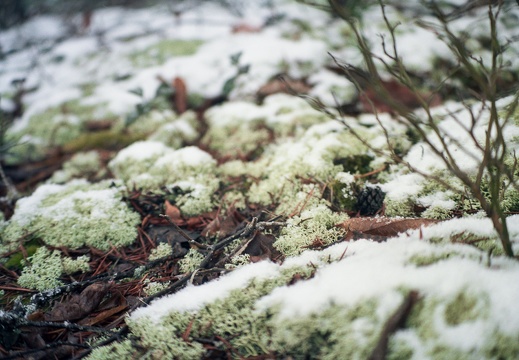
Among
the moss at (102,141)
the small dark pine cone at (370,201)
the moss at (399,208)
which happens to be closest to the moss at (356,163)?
the small dark pine cone at (370,201)

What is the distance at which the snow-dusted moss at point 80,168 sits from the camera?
298 cm

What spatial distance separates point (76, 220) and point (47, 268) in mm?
380

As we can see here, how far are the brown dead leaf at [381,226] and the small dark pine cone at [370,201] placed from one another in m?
0.25

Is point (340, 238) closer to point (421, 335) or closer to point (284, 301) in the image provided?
point (284, 301)

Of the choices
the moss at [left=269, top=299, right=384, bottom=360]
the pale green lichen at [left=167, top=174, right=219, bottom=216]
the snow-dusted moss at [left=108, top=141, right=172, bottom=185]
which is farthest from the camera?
the snow-dusted moss at [left=108, top=141, right=172, bottom=185]

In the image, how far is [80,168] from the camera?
312 cm

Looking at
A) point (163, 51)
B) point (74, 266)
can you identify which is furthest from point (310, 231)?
point (163, 51)

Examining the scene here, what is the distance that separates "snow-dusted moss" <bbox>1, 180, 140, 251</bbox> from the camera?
218cm

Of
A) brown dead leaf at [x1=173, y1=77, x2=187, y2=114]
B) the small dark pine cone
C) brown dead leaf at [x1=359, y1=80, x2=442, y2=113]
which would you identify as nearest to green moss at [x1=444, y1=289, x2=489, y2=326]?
the small dark pine cone

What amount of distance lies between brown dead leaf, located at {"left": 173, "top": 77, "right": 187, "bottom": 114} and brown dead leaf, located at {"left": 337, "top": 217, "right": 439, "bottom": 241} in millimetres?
2595

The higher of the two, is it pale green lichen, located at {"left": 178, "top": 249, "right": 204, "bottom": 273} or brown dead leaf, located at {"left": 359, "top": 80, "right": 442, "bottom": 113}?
brown dead leaf, located at {"left": 359, "top": 80, "right": 442, "bottom": 113}

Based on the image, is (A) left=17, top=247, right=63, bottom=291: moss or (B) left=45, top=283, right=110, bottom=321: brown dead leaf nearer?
(B) left=45, top=283, right=110, bottom=321: brown dead leaf

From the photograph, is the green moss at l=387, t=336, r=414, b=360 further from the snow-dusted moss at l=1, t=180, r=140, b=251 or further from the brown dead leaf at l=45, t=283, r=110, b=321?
the snow-dusted moss at l=1, t=180, r=140, b=251

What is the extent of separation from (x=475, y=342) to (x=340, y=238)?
33.2 inches
